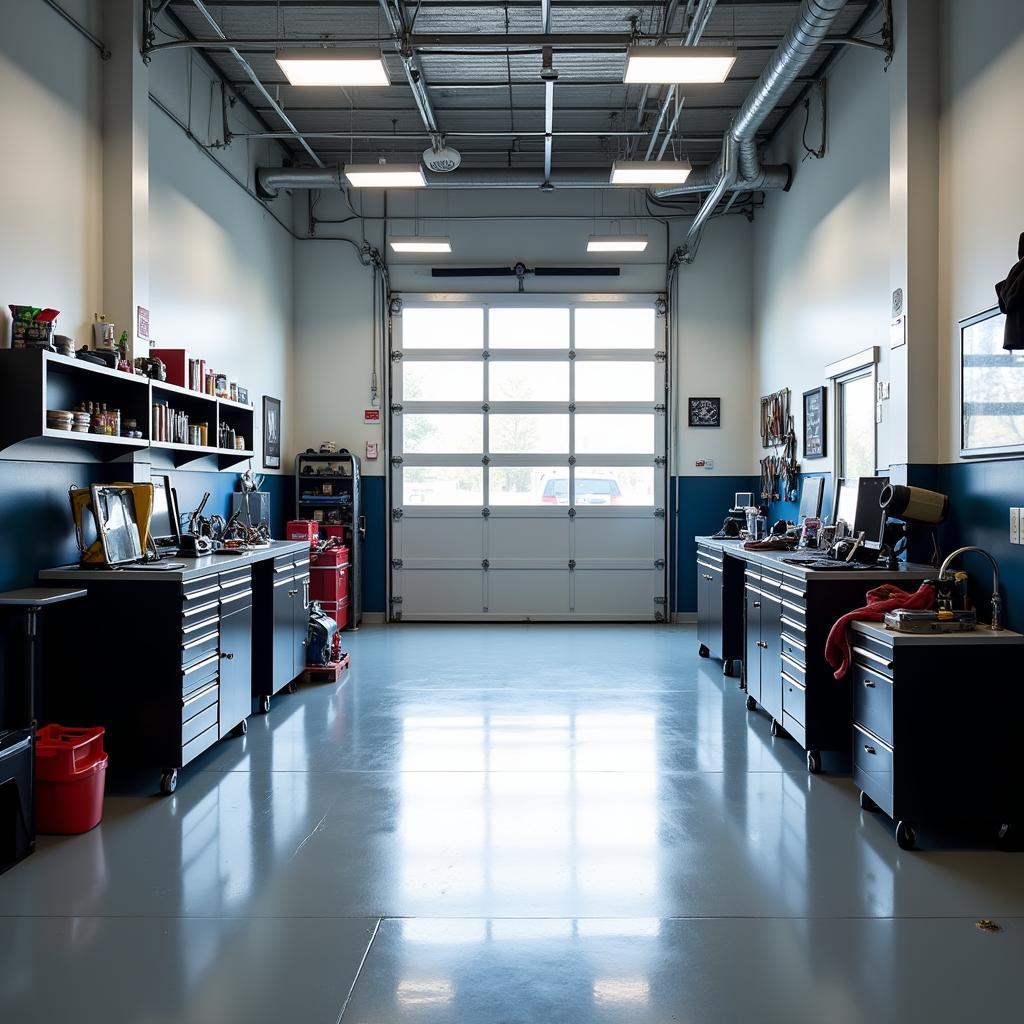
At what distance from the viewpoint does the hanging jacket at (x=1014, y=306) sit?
3512 millimetres

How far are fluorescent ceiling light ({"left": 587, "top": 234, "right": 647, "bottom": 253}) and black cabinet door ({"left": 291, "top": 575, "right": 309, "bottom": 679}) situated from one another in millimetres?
4269

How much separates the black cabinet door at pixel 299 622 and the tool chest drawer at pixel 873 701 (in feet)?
12.8

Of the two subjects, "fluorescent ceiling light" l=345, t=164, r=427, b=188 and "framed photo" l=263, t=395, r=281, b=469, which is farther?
"framed photo" l=263, t=395, r=281, b=469

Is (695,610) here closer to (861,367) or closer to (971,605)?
(861,367)

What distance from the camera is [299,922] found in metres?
2.94

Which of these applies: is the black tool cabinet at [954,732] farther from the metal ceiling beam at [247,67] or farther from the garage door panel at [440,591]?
the garage door panel at [440,591]

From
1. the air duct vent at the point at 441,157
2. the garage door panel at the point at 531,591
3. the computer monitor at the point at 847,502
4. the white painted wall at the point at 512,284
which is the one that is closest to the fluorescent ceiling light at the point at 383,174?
the air duct vent at the point at 441,157

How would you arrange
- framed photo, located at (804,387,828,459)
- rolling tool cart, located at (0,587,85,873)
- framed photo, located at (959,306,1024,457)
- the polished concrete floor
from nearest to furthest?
the polished concrete floor → rolling tool cart, located at (0,587,85,873) → framed photo, located at (959,306,1024,457) → framed photo, located at (804,387,828,459)

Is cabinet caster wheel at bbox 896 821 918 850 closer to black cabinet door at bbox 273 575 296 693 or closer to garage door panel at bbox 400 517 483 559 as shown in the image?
black cabinet door at bbox 273 575 296 693

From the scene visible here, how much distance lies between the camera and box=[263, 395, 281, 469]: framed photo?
27.8 feet

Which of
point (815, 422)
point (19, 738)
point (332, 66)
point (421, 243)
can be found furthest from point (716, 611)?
point (19, 738)

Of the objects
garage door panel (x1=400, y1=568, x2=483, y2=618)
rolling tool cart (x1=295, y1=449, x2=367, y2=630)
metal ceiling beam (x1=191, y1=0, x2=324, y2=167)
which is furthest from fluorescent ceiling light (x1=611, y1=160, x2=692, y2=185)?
garage door panel (x1=400, y1=568, x2=483, y2=618)

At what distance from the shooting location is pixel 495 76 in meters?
7.38

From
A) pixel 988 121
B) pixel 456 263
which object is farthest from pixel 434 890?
pixel 456 263
